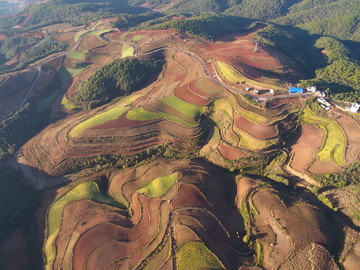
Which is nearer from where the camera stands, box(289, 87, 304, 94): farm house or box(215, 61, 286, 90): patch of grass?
box(289, 87, 304, 94): farm house

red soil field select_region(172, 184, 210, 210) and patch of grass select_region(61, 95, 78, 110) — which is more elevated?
patch of grass select_region(61, 95, 78, 110)

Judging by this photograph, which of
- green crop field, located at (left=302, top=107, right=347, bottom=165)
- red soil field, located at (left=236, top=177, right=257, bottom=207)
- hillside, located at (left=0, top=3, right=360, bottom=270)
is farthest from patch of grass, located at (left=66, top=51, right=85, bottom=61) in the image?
green crop field, located at (left=302, top=107, right=347, bottom=165)

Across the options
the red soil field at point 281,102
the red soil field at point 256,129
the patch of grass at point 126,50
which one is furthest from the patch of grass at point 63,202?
the patch of grass at point 126,50

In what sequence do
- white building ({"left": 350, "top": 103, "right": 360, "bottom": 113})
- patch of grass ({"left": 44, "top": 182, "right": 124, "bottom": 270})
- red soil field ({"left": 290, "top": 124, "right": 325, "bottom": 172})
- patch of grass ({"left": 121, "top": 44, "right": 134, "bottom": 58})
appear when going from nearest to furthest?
patch of grass ({"left": 44, "top": 182, "right": 124, "bottom": 270}) < red soil field ({"left": 290, "top": 124, "right": 325, "bottom": 172}) < white building ({"left": 350, "top": 103, "right": 360, "bottom": 113}) < patch of grass ({"left": 121, "top": 44, "right": 134, "bottom": 58})

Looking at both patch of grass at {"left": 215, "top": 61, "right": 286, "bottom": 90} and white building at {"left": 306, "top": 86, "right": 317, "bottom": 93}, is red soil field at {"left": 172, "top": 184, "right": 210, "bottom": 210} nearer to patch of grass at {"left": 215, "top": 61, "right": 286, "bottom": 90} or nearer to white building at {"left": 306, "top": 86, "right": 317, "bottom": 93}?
patch of grass at {"left": 215, "top": 61, "right": 286, "bottom": 90}

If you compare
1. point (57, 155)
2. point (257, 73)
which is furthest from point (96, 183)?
point (257, 73)

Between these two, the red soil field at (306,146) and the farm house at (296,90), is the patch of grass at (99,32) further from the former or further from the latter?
the red soil field at (306,146)

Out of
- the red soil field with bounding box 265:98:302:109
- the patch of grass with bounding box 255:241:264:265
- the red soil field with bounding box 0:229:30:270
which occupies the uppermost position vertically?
the red soil field with bounding box 265:98:302:109
